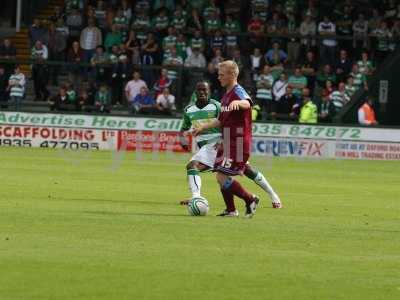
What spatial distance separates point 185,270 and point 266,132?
79.3ft

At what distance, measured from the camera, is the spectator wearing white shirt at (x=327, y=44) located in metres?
39.2

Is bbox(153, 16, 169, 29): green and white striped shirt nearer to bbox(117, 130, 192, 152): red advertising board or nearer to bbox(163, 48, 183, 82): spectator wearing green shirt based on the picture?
bbox(163, 48, 183, 82): spectator wearing green shirt

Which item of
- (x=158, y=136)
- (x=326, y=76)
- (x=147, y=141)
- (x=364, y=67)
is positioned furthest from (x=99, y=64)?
(x=364, y=67)

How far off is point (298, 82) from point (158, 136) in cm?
510

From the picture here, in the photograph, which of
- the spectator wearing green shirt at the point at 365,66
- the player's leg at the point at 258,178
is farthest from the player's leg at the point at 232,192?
the spectator wearing green shirt at the point at 365,66

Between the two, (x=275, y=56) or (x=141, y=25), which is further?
(x=141, y=25)

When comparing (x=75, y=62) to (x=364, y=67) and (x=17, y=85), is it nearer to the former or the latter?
(x=17, y=85)

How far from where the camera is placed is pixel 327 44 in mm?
39375

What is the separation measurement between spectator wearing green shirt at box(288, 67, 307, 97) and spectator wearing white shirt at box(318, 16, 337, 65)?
1.57 metres

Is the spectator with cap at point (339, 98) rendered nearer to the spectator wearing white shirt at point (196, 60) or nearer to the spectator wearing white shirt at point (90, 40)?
the spectator wearing white shirt at point (196, 60)

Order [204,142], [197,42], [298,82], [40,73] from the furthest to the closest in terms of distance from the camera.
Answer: [40,73]
[197,42]
[298,82]
[204,142]

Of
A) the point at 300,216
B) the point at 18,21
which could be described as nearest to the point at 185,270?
the point at 300,216

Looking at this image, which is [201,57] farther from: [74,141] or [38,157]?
[38,157]

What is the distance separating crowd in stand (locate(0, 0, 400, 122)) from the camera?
3788 centimetres
